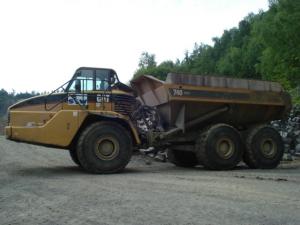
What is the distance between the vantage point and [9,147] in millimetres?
19406

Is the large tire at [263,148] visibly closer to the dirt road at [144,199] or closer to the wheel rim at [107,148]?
the dirt road at [144,199]

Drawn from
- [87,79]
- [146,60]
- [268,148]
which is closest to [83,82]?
[87,79]

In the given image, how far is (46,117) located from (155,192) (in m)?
4.31

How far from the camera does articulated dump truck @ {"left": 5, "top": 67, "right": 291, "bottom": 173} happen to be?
37.8 ft

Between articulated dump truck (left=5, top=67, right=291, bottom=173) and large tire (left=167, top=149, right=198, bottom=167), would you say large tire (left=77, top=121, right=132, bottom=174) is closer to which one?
articulated dump truck (left=5, top=67, right=291, bottom=173)

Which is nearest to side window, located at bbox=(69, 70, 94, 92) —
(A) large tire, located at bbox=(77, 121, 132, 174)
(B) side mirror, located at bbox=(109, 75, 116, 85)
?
(B) side mirror, located at bbox=(109, 75, 116, 85)

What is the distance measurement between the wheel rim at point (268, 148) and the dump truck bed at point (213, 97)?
73 centimetres

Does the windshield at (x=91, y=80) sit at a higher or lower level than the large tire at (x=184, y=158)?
higher

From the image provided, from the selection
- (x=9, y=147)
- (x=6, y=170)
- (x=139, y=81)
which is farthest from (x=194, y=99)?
(x=9, y=147)

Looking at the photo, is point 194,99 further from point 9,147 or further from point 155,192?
point 9,147

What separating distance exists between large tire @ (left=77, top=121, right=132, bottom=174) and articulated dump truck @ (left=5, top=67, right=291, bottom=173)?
2 cm

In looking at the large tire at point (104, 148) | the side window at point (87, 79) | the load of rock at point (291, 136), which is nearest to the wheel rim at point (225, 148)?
the large tire at point (104, 148)

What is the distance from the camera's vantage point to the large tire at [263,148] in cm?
1412

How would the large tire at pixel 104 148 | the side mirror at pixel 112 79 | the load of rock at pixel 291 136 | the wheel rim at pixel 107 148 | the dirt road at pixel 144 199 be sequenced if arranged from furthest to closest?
the load of rock at pixel 291 136
the side mirror at pixel 112 79
the wheel rim at pixel 107 148
the large tire at pixel 104 148
the dirt road at pixel 144 199
